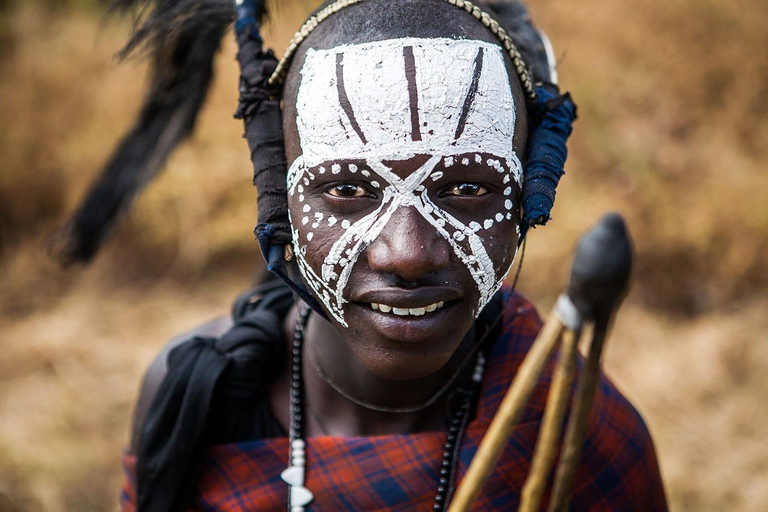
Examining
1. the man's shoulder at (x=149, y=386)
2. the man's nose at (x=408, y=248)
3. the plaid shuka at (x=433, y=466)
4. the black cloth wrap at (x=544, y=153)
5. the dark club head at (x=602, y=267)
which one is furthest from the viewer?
the man's shoulder at (x=149, y=386)

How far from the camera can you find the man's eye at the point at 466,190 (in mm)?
1437

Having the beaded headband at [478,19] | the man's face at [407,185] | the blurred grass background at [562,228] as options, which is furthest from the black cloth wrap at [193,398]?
the blurred grass background at [562,228]

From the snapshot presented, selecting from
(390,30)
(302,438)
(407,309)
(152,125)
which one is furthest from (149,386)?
(390,30)

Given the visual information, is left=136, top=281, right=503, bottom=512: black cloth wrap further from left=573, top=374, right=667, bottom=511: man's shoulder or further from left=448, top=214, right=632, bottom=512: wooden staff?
left=448, top=214, right=632, bottom=512: wooden staff

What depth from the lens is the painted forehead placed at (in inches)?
54.8

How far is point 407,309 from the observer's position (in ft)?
4.67

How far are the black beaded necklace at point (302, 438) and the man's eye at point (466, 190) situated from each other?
574 millimetres

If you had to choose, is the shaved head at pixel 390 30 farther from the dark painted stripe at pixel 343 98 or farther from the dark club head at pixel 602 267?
the dark club head at pixel 602 267

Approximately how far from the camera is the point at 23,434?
375cm

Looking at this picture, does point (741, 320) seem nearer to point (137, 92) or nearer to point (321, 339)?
point (321, 339)

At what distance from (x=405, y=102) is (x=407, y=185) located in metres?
0.16

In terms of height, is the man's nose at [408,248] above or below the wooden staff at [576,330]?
above

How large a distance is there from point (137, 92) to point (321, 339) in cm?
426

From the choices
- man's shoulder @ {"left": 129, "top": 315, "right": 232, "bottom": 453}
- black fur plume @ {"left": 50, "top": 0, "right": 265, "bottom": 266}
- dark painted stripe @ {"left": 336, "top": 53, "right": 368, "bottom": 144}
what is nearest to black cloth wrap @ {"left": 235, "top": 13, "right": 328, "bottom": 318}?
dark painted stripe @ {"left": 336, "top": 53, "right": 368, "bottom": 144}
